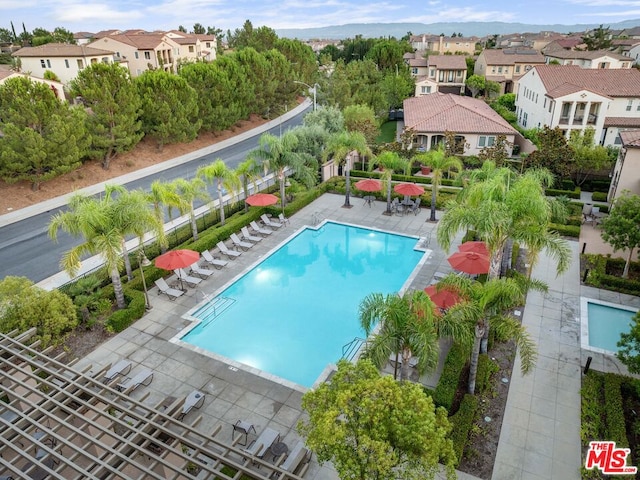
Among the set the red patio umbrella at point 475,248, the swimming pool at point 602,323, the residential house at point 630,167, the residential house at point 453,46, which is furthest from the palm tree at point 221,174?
the residential house at point 453,46

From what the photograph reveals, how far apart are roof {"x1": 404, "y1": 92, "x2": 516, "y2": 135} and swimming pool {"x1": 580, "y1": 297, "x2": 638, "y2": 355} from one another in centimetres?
2294

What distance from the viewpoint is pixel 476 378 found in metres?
14.1

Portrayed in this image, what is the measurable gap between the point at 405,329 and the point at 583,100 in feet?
122

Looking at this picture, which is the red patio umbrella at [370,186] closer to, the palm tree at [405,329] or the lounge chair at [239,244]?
the lounge chair at [239,244]

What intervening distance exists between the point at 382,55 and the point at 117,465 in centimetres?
7327

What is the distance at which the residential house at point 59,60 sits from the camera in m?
56.4

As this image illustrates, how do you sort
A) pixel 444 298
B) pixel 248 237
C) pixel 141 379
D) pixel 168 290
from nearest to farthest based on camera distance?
pixel 141 379
pixel 444 298
pixel 168 290
pixel 248 237

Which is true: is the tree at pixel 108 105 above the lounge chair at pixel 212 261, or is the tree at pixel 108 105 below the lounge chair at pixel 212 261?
above

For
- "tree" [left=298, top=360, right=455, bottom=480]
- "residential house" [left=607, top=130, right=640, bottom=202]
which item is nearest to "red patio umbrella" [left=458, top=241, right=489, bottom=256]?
"residential house" [left=607, top=130, right=640, bottom=202]

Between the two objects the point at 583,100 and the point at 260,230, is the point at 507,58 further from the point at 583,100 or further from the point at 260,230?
the point at 260,230

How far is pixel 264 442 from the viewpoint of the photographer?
1180 centimetres

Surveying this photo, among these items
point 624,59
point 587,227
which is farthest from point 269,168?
point 624,59

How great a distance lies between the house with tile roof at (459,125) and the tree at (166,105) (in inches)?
808

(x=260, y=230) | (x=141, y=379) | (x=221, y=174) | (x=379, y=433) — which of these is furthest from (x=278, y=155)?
(x=379, y=433)
